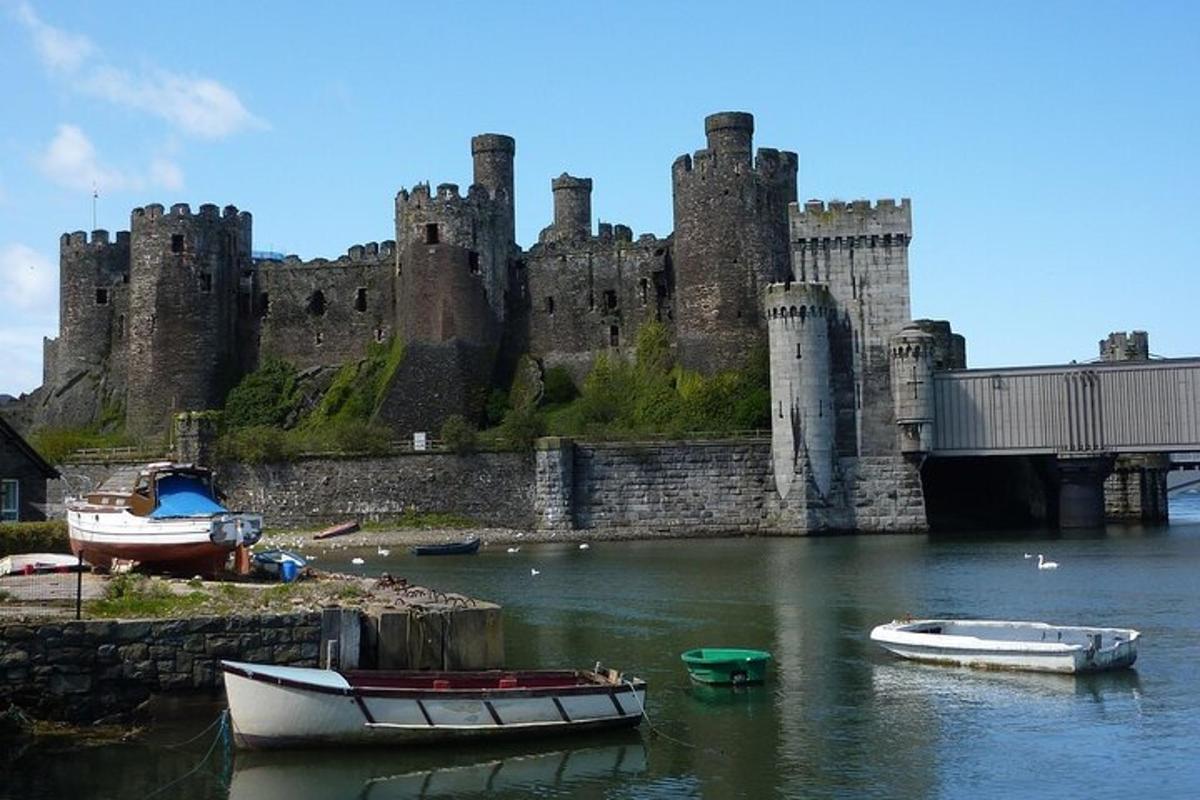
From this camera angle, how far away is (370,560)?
50.8 m

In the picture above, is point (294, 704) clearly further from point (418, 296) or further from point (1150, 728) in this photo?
point (418, 296)

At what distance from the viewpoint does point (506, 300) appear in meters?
69.4

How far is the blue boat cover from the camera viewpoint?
26406mm

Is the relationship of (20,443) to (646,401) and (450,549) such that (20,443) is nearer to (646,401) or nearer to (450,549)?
(450,549)

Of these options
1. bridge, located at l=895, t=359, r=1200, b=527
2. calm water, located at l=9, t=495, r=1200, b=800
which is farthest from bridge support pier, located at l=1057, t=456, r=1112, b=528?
calm water, located at l=9, t=495, r=1200, b=800

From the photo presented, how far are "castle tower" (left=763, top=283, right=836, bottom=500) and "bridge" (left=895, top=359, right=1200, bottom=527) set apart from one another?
3.30 meters

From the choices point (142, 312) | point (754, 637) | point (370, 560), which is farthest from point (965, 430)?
point (142, 312)

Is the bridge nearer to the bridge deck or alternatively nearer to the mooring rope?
the bridge deck

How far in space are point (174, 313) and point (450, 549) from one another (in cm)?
2217

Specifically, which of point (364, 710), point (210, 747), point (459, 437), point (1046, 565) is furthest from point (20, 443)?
point (459, 437)

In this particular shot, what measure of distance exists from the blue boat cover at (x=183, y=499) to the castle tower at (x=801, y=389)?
33.5 metres

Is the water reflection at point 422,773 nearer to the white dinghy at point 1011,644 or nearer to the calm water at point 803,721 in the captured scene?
the calm water at point 803,721

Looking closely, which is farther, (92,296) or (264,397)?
(92,296)

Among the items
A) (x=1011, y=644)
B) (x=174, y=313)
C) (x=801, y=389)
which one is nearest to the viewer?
(x=1011, y=644)
